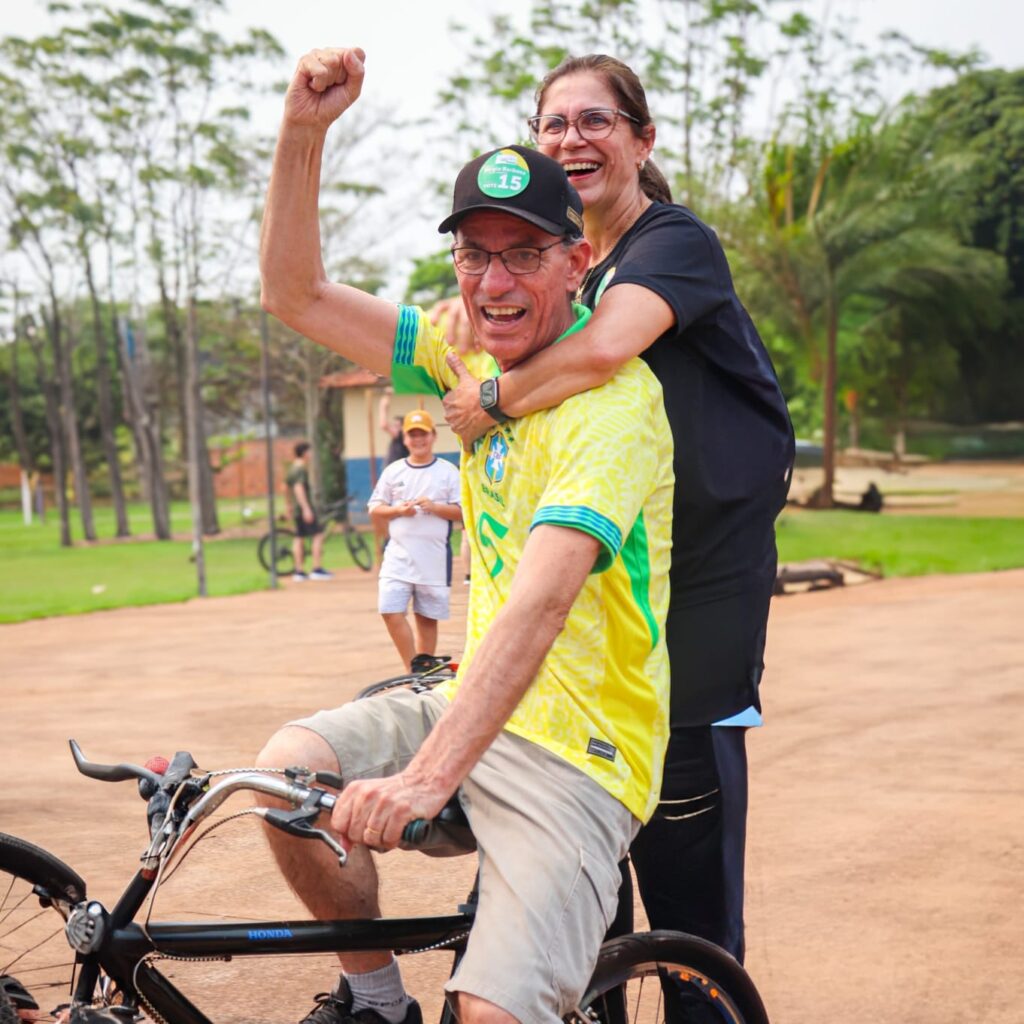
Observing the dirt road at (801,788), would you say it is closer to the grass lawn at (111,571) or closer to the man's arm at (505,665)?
the man's arm at (505,665)

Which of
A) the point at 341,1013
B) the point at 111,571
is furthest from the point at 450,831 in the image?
the point at 111,571

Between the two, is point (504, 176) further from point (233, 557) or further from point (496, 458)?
point (233, 557)

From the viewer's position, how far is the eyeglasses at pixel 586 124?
288 cm

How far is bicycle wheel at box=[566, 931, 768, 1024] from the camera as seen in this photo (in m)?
2.50

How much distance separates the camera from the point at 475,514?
2441 millimetres

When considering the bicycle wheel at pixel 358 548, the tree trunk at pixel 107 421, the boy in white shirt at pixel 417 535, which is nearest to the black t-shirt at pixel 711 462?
the boy in white shirt at pixel 417 535

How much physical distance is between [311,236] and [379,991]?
128 centimetres

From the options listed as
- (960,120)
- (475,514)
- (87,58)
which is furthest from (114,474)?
(475,514)

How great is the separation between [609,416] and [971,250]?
31.3 m

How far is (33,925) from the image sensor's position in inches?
129

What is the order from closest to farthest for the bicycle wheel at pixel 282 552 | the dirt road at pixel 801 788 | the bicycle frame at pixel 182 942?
the bicycle frame at pixel 182 942 < the dirt road at pixel 801 788 < the bicycle wheel at pixel 282 552

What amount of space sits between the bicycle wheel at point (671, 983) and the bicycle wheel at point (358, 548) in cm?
1842

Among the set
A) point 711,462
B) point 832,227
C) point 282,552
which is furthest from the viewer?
point 832,227

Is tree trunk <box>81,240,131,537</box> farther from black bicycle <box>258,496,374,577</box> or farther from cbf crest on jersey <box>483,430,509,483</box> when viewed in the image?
cbf crest on jersey <box>483,430,509,483</box>
